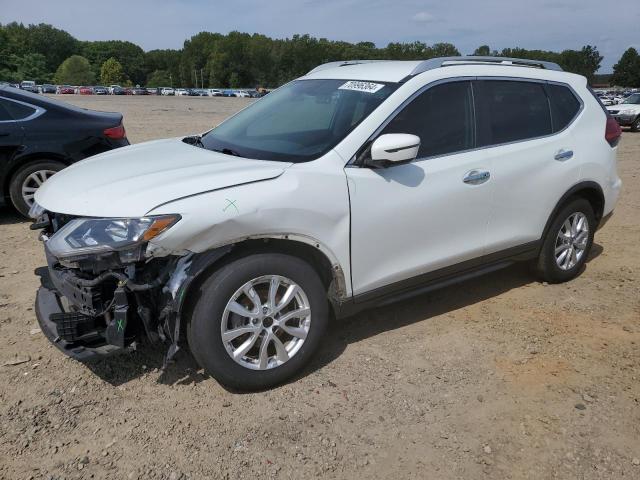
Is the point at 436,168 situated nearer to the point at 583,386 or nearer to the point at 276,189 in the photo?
the point at 276,189

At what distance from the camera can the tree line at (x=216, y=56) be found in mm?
135250

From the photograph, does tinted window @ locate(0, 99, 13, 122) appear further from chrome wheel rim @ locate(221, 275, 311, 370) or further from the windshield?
chrome wheel rim @ locate(221, 275, 311, 370)

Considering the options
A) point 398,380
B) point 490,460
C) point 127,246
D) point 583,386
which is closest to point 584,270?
point 583,386

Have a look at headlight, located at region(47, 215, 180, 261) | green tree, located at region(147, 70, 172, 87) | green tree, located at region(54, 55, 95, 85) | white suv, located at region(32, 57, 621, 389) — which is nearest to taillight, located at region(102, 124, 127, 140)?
white suv, located at region(32, 57, 621, 389)

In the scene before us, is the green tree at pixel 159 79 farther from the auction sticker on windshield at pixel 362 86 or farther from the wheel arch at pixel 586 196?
the auction sticker on windshield at pixel 362 86

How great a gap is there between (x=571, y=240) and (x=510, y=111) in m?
1.33

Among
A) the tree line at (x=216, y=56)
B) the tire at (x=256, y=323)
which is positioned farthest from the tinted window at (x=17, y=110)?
the tree line at (x=216, y=56)

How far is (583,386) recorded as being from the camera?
341 centimetres

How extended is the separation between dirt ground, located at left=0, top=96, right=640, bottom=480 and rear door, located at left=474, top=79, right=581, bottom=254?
699 mm

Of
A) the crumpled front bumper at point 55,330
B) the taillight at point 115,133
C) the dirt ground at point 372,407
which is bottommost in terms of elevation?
the dirt ground at point 372,407

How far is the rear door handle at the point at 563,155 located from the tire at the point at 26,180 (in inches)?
208

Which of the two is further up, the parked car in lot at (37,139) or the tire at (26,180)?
the parked car in lot at (37,139)

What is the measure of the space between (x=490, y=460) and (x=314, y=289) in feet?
4.14

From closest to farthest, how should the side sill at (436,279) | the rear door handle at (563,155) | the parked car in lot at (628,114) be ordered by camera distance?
the side sill at (436,279), the rear door handle at (563,155), the parked car in lot at (628,114)
